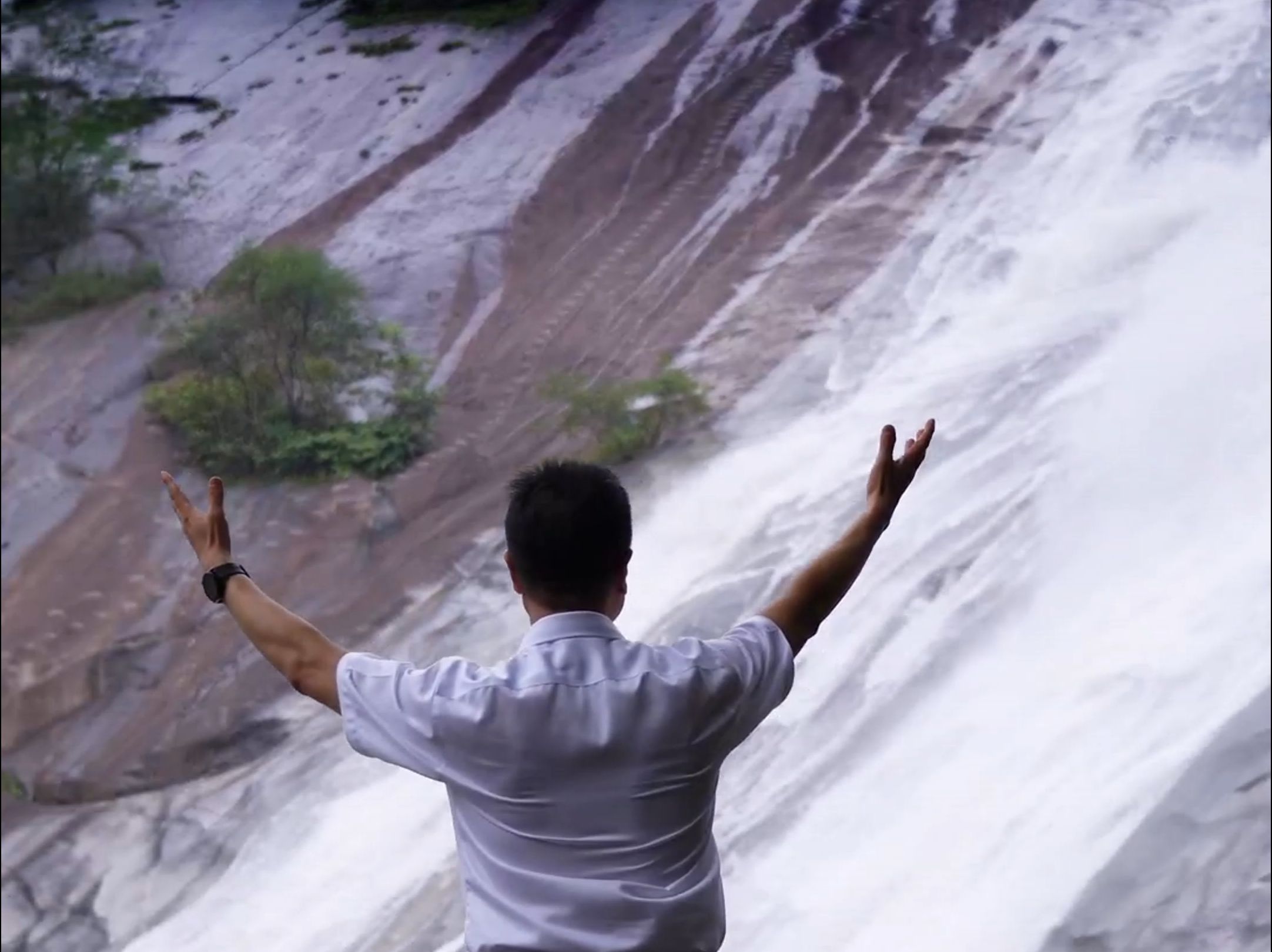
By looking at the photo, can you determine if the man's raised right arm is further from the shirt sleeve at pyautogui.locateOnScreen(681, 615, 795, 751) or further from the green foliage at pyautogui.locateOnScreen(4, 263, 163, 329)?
the green foliage at pyautogui.locateOnScreen(4, 263, 163, 329)

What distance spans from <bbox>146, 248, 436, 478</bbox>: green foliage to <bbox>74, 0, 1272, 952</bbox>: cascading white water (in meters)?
0.39

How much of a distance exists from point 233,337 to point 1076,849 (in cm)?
191

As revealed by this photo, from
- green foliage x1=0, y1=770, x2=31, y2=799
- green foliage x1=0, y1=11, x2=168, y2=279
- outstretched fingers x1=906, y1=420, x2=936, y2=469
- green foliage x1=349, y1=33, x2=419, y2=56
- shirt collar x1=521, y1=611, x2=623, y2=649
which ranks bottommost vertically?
green foliage x1=0, y1=770, x2=31, y2=799

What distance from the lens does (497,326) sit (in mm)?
2863

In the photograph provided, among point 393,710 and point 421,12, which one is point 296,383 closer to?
point 421,12

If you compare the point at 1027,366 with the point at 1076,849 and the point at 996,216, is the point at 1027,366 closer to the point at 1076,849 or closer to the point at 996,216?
the point at 996,216

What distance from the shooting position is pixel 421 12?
2.86m

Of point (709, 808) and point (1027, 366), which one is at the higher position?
point (709, 808)

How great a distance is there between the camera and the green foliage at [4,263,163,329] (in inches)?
117

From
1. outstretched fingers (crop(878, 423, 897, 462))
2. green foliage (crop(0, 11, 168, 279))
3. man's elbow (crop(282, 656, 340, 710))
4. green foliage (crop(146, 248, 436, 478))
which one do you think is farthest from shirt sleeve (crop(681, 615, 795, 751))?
green foliage (crop(0, 11, 168, 279))

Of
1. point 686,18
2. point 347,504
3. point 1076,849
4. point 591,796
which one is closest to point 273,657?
point 591,796

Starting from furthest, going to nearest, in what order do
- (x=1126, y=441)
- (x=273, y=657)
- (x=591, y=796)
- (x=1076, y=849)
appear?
(x=1126, y=441), (x=1076, y=849), (x=273, y=657), (x=591, y=796)

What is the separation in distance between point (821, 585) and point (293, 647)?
51 centimetres

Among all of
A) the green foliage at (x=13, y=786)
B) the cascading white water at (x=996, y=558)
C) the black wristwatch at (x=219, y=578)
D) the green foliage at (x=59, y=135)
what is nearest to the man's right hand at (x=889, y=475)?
the black wristwatch at (x=219, y=578)
